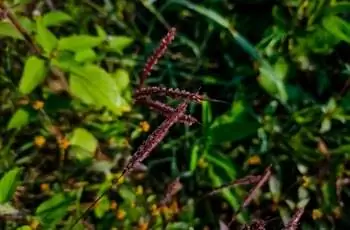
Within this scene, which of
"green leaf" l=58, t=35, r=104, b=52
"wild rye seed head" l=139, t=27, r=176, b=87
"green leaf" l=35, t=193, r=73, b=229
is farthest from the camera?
"green leaf" l=58, t=35, r=104, b=52

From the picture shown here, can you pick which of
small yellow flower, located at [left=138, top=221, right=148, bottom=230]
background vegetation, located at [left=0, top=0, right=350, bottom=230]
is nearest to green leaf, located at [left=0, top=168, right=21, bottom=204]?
background vegetation, located at [left=0, top=0, right=350, bottom=230]

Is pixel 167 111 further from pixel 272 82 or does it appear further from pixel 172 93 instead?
pixel 272 82

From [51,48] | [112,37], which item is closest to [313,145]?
[112,37]

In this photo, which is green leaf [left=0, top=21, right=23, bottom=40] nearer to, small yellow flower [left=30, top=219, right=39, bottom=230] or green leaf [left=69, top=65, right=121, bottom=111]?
green leaf [left=69, top=65, right=121, bottom=111]

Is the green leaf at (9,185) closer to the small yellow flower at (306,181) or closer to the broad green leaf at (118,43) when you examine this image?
the broad green leaf at (118,43)

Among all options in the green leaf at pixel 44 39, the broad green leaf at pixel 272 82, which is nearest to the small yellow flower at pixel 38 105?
the green leaf at pixel 44 39

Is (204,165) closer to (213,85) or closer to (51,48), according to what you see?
(213,85)

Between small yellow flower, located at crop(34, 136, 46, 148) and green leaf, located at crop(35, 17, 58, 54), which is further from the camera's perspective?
small yellow flower, located at crop(34, 136, 46, 148)
